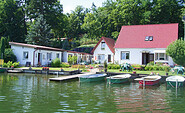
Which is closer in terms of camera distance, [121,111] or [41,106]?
[121,111]

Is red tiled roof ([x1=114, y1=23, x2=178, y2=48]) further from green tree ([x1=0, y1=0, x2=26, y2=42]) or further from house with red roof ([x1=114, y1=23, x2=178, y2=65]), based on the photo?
green tree ([x1=0, y1=0, x2=26, y2=42])

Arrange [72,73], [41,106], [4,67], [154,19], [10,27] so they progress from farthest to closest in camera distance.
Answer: [10,27], [154,19], [4,67], [72,73], [41,106]

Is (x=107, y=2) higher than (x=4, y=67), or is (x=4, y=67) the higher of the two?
(x=107, y=2)

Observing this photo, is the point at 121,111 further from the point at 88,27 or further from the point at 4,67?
the point at 88,27

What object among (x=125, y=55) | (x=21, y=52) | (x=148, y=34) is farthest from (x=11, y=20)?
(x=148, y=34)

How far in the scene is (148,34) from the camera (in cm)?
3222

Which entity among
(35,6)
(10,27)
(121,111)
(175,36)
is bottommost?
(121,111)

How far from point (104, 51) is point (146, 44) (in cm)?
892

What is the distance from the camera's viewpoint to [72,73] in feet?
82.9

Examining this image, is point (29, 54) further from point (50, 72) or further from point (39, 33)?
point (39, 33)

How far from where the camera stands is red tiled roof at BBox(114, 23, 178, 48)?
30.1 m

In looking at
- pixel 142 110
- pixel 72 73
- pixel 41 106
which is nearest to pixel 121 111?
pixel 142 110

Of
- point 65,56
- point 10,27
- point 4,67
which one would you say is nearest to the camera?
point 4,67

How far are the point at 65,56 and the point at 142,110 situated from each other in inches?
1175
